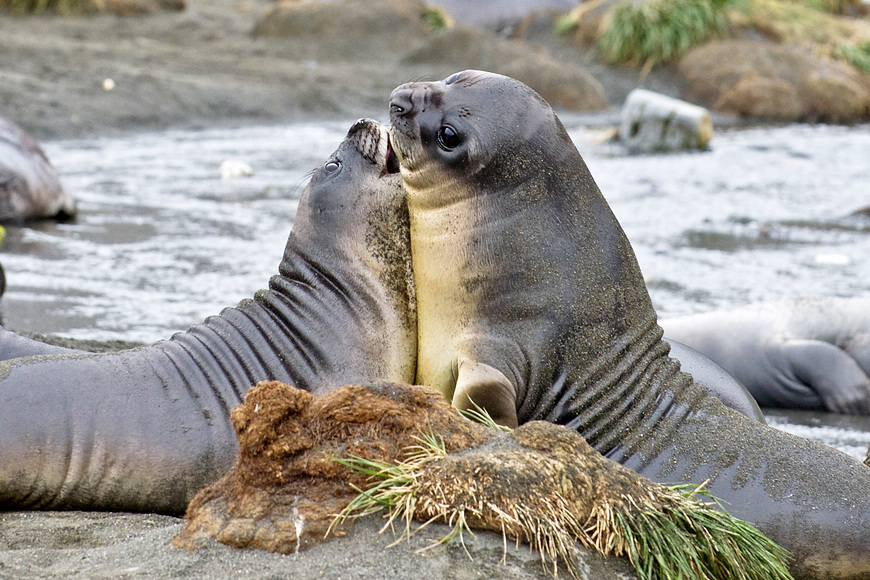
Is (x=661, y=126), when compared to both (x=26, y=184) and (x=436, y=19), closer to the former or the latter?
(x=436, y=19)

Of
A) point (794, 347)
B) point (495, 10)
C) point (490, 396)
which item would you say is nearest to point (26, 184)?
point (794, 347)

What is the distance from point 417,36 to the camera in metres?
24.1

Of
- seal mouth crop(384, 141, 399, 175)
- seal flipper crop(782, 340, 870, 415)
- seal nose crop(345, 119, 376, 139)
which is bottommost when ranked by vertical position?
seal flipper crop(782, 340, 870, 415)

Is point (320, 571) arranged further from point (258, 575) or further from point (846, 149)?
point (846, 149)

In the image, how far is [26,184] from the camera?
10648 millimetres

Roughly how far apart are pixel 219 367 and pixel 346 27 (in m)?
20.5

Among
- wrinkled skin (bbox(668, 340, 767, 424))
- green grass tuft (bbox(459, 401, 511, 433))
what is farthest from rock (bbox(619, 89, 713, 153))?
green grass tuft (bbox(459, 401, 511, 433))

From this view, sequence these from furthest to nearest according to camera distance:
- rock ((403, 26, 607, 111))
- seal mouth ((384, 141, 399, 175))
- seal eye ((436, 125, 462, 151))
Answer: rock ((403, 26, 607, 111))
seal mouth ((384, 141, 399, 175))
seal eye ((436, 125, 462, 151))

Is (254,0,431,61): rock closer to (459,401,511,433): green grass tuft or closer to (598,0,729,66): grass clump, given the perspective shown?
(598,0,729,66): grass clump

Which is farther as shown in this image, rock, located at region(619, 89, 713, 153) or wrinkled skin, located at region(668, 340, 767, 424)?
rock, located at region(619, 89, 713, 153)

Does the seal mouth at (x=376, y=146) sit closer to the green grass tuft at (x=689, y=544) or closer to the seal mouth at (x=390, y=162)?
the seal mouth at (x=390, y=162)

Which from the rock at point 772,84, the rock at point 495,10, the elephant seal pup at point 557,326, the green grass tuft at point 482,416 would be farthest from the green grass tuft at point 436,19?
the green grass tuft at point 482,416

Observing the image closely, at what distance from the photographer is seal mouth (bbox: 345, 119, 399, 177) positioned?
4914 mm

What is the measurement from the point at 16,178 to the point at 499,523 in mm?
8706
